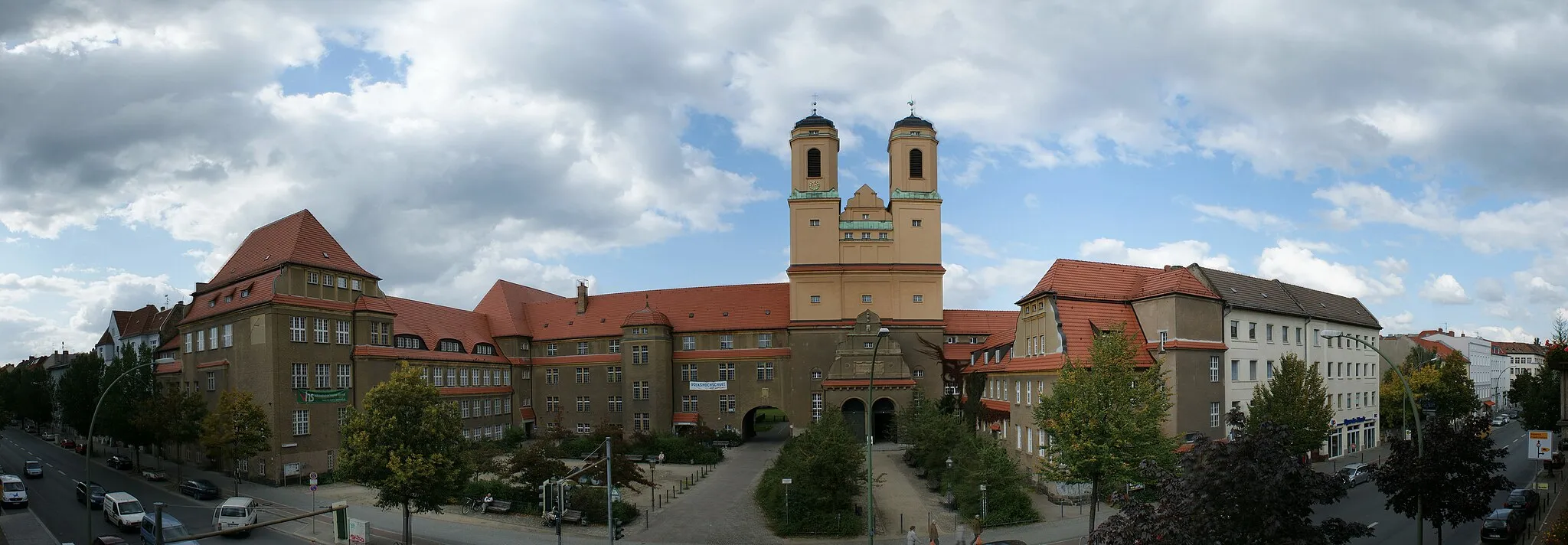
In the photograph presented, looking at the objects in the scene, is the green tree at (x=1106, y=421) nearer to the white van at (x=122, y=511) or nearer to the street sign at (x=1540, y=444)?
the street sign at (x=1540, y=444)

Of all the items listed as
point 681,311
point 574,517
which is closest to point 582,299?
point 681,311

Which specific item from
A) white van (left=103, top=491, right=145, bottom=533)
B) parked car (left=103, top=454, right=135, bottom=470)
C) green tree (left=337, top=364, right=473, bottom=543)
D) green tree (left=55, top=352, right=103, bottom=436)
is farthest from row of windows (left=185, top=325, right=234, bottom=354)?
green tree (left=337, top=364, right=473, bottom=543)

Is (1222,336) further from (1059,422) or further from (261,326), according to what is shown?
(261,326)

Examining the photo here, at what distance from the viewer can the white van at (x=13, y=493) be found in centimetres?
4047

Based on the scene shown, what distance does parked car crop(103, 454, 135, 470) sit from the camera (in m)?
55.3

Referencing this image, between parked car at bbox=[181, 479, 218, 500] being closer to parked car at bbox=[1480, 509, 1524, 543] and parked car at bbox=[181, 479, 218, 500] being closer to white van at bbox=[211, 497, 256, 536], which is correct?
white van at bbox=[211, 497, 256, 536]

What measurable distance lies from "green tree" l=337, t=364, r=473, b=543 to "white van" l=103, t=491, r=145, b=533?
32.8ft

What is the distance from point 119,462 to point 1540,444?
7404cm

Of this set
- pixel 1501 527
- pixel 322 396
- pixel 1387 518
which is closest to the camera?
pixel 1501 527

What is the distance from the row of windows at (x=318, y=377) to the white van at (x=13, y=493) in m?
11.2

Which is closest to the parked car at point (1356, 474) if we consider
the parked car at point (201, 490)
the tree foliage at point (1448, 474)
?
the tree foliage at point (1448, 474)

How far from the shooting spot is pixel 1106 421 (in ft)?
95.8

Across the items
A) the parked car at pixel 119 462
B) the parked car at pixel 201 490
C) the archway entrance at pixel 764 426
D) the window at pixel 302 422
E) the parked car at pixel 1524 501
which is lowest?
the archway entrance at pixel 764 426

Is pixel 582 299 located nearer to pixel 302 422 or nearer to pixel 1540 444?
pixel 302 422
